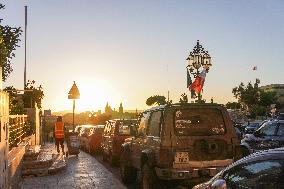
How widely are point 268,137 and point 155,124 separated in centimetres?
607

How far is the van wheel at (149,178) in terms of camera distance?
10.4 meters

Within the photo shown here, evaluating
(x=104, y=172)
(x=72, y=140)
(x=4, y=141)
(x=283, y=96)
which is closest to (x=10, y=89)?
(x=72, y=140)

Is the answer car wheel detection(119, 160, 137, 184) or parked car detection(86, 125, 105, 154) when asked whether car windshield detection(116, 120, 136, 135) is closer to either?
car wheel detection(119, 160, 137, 184)

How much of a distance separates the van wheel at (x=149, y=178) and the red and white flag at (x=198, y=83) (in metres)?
13.4

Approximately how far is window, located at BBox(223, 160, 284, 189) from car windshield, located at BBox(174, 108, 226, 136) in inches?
168

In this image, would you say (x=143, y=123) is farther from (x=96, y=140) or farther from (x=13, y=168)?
(x=96, y=140)

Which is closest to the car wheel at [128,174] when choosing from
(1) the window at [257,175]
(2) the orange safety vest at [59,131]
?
(1) the window at [257,175]

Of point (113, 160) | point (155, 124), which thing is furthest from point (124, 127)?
point (155, 124)

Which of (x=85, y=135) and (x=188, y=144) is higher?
(x=188, y=144)

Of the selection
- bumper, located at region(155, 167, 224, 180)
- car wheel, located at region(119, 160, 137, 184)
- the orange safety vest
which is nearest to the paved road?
car wheel, located at region(119, 160, 137, 184)

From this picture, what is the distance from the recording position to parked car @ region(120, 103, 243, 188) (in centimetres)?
995

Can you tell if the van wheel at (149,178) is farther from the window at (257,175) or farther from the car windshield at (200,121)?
the window at (257,175)

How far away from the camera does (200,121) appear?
34.4 feet

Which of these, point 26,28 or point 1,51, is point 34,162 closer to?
point 1,51
